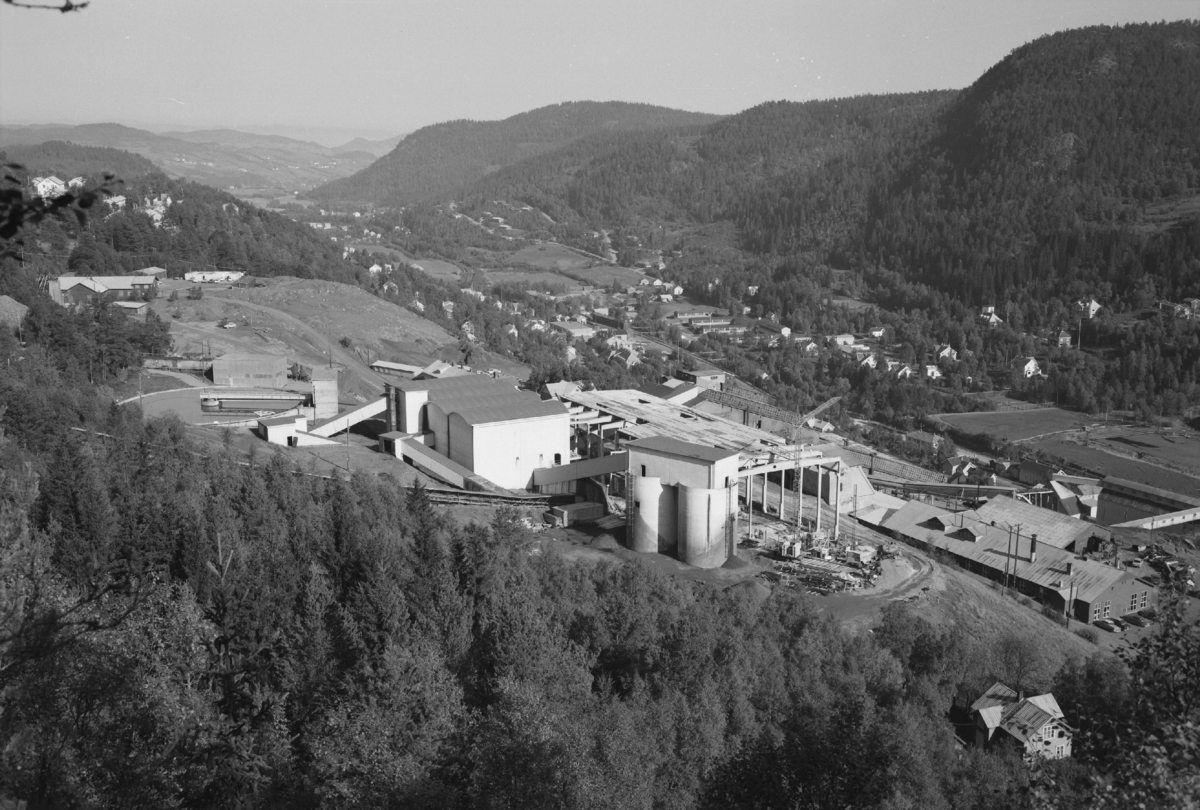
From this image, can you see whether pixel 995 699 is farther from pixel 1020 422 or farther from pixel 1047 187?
pixel 1047 187

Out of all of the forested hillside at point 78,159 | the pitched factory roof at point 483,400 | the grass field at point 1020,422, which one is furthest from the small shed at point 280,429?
the forested hillside at point 78,159

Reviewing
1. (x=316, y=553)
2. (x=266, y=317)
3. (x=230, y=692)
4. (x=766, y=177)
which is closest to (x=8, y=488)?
(x=316, y=553)

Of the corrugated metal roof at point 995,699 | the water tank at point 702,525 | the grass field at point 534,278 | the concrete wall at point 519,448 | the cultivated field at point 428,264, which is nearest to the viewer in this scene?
the corrugated metal roof at point 995,699

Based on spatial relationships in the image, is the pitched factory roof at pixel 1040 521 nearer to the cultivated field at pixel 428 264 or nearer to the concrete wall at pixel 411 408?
the concrete wall at pixel 411 408

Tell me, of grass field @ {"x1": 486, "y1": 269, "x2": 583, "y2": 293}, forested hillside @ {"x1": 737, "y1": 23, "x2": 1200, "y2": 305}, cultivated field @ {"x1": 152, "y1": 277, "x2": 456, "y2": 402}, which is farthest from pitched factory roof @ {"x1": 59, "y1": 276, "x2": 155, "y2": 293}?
forested hillside @ {"x1": 737, "y1": 23, "x2": 1200, "y2": 305}

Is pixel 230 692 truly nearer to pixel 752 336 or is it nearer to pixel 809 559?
pixel 809 559

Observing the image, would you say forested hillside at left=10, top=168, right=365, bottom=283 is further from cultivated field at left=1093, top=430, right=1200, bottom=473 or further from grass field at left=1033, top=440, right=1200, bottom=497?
cultivated field at left=1093, top=430, right=1200, bottom=473
